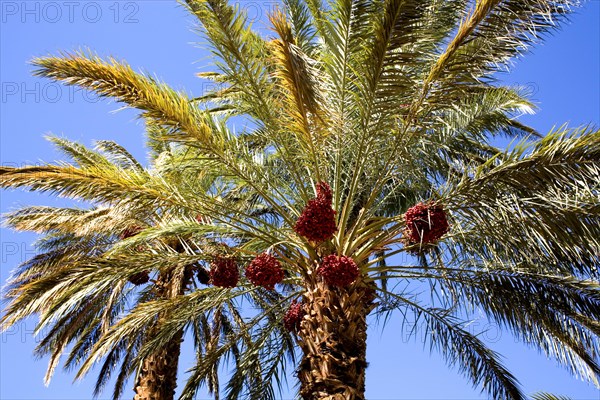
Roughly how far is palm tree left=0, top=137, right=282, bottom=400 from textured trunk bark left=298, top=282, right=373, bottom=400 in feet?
5.40

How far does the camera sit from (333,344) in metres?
7.11

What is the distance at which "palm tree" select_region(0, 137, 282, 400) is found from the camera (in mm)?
7172

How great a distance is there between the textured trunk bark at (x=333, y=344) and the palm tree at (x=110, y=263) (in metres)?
1.65

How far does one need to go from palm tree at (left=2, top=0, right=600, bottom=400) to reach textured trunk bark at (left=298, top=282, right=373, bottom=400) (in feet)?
0.06

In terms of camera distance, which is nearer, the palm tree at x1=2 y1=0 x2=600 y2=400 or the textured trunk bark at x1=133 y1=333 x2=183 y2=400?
the palm tree at x1=2 y1=0 x2=600 y2=400

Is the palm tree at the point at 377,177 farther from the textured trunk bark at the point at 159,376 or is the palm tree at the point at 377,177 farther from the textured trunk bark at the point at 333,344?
the textured trunk bark at the point at 159,376

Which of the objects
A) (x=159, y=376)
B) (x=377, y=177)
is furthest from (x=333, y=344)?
(x=159, y=376)

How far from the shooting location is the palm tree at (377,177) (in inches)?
252

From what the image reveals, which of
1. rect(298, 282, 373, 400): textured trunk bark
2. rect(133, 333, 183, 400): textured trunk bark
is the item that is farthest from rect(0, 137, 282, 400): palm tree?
rect(298, 282, 373, 400): textured trunk bark

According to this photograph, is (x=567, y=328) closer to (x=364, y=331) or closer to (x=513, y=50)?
(x=364, y=331)

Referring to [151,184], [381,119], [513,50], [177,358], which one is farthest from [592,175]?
[177,358]

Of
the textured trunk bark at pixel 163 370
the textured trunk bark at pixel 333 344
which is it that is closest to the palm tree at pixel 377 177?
the textured trunk bark at pixel 333 344

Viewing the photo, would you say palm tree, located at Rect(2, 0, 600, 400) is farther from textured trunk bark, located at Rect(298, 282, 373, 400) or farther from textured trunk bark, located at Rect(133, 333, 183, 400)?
textured trunk bark, located at Rect(133, 333, 183, 400)

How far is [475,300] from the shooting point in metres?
8.02
